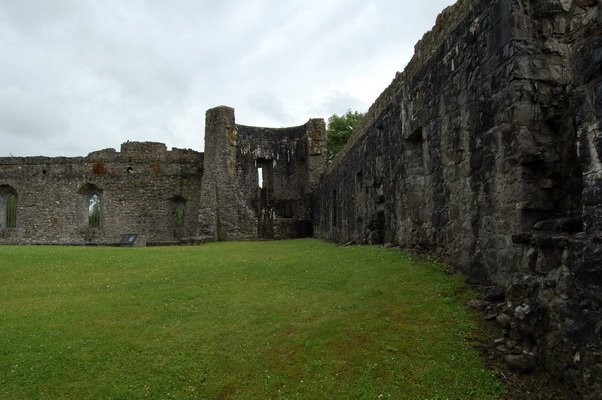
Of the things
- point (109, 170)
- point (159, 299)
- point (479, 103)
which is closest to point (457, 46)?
point (479, 103)

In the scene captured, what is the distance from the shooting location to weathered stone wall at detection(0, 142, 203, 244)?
3017cm

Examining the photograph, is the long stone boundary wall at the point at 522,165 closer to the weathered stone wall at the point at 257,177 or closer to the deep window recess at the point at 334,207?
the deep window recess at the point at 334,207

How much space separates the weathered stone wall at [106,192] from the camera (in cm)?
3017

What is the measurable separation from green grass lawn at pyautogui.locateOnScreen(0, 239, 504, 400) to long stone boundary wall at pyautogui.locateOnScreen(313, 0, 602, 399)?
721mm

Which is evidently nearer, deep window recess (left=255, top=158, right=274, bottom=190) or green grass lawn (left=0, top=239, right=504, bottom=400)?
green grass lawn (left=0, top=239, right=504, bottom=400)

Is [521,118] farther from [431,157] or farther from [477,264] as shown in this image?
[431,157]

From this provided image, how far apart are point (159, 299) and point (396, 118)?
22.8 feet

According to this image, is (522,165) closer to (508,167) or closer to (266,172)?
(508,167)

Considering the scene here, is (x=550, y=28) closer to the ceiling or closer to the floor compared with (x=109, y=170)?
closer to the floor

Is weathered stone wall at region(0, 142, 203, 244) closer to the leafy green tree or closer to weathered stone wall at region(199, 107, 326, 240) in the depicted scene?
weathered stone wall at region(199, 107, 326, 240)

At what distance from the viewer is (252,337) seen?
643 centimetres

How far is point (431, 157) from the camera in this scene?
9.31 metres

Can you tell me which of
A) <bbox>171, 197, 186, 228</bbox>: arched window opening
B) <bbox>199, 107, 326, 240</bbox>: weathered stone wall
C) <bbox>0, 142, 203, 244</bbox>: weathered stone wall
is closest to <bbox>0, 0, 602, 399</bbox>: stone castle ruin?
<bbox>199, 107, 326, 240</bbox>: weathered stone wall

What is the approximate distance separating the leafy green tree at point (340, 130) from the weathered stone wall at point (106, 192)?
1658cm
